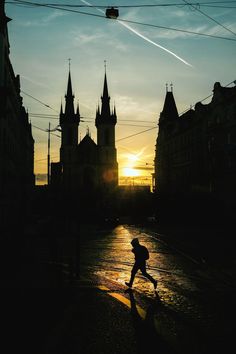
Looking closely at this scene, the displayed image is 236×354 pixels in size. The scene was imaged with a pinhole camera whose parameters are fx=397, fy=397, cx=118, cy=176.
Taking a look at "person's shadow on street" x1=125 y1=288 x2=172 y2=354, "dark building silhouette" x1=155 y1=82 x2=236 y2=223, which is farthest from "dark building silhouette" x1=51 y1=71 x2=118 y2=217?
"person's shadow on street" x1=125 y1=288 x2=172 y2=354

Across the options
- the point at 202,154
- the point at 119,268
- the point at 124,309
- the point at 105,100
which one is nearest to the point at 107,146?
the point at 105,100

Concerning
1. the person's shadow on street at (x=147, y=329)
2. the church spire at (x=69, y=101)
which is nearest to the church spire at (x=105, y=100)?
the church spire at (x=69, y=101)

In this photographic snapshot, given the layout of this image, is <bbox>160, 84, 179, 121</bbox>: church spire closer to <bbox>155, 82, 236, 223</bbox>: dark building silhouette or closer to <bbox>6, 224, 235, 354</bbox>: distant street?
<bbox>155, 82, 236, 223</bbox>: dark building silhouette

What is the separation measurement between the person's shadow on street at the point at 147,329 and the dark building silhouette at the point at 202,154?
21.4 meters

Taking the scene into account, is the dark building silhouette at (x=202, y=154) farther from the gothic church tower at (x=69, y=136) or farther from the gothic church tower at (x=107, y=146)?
the gothic church tower at (x=69, y=136)

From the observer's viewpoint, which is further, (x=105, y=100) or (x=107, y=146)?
(x=105, y=100)

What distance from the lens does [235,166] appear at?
38.3 metres

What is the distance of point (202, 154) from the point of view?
4809 cm

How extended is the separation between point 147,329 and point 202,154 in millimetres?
41411

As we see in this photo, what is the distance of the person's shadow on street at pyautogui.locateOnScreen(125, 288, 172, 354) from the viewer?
712cm

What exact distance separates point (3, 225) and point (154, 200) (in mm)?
36414

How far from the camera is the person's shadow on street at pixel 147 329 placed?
7125mm

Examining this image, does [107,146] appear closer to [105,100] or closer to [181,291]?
[105,100]

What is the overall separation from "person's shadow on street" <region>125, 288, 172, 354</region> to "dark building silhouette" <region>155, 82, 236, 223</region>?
2143cm
